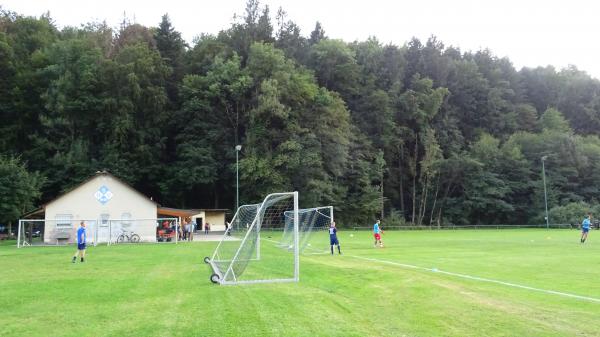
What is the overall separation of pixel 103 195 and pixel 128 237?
6608 millimetres

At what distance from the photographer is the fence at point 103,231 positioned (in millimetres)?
32125

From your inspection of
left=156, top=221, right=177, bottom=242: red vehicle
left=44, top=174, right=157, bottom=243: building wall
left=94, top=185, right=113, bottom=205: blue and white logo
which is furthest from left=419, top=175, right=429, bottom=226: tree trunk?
left=94, top=185, right=113, bottom=205: blue and white logo

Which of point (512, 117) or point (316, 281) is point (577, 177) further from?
point (316, 281)

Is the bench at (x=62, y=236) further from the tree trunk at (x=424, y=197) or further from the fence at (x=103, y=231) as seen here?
the tree trunk at (x=424, y=197)

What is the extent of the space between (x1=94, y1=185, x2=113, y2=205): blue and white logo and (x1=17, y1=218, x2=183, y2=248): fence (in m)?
2.64

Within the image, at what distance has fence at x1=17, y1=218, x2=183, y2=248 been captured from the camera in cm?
3212

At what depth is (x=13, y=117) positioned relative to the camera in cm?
5862

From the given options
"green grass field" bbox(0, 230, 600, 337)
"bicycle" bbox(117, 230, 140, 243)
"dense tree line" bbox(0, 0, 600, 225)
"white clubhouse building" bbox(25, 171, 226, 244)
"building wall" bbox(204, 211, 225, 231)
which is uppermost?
"dense tree line" bbox(0, 0, 600, 225)

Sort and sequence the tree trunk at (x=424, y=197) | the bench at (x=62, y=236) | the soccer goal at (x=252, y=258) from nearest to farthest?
1. the soccer goal at (x=252, y=258)
2. the bench at (x=62, y=236)
3. the tree trunk at (x=424, y=197)

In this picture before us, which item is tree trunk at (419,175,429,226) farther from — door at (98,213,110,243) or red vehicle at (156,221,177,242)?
door at (98,213,110,243)

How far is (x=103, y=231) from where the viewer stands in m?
35.4

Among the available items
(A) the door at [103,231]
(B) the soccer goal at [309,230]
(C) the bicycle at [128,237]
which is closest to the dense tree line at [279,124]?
(A) the door at [103,231]

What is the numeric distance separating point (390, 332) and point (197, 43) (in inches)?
2778

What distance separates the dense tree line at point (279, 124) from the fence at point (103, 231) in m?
9.91
